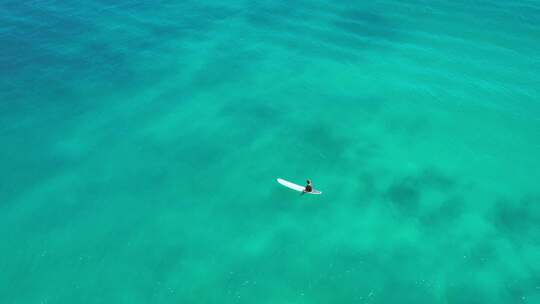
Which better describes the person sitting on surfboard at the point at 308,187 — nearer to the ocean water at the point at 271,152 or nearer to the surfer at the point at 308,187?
the surfer at the point at 308,187

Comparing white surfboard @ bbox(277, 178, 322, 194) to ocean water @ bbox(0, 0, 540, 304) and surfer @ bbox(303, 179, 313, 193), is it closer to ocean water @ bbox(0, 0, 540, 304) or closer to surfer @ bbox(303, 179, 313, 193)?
surfer @ bbox(303, 179, 313, 193)

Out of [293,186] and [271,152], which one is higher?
[271,152]

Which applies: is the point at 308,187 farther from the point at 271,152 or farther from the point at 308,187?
the point at 271,152

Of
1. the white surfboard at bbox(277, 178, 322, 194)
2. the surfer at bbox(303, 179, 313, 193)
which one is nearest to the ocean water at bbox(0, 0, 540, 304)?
the white surfboard at bbox(277, 178, 322, 194)

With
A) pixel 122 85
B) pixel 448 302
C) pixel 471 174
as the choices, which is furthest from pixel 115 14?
pixel 448 302

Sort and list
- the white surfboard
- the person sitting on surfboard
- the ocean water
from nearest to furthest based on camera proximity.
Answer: the ocean water, the person sitting on surfboard, the white surfboard

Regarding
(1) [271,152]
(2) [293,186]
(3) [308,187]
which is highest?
(3) [308,187]

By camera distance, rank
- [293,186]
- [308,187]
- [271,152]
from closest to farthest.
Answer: [308,187], [293,186], [271,152]

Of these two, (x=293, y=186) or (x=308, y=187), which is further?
(x=293, y=186)

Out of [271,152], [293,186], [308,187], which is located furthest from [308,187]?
[271,152]
